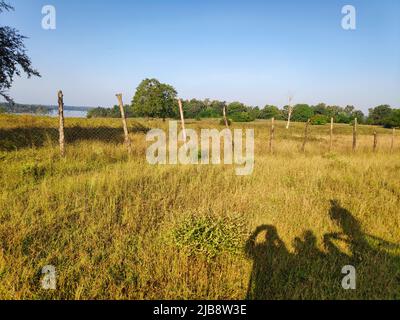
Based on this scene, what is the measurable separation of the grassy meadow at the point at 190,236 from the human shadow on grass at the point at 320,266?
2 cm

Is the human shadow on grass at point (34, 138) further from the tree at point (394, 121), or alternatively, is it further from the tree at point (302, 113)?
the tree at point (302, 113)

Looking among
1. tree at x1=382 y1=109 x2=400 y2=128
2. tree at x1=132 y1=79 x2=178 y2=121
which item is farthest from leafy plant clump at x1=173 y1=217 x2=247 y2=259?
tree at x1=382 y1=109 x2=400 y2=128

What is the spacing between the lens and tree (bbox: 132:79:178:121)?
194ft

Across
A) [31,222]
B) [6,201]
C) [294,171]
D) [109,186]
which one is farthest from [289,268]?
[294,171]

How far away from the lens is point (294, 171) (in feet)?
30.1

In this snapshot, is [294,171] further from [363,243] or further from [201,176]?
[363,243]

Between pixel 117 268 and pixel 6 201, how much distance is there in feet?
10.7

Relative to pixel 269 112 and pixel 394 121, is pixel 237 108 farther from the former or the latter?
pixel 394 121

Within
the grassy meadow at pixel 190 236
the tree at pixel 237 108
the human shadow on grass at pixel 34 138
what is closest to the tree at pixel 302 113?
the tree at pixel 237 108

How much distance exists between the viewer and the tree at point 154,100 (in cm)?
5905

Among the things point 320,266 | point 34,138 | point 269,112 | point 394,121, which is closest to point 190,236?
point 320,266

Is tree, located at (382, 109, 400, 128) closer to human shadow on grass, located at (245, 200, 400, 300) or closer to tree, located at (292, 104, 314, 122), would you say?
tree, located at (292, 104, 314, 122)

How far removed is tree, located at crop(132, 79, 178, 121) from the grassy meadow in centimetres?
5289

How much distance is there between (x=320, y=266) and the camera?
3.72m
